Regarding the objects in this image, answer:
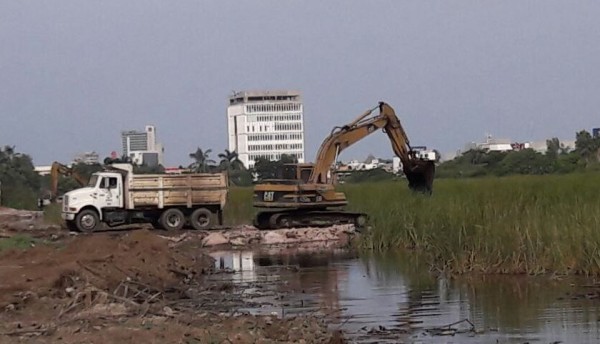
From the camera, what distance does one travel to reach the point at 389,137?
105 ft

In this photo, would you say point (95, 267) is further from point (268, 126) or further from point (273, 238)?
point (268, 126)

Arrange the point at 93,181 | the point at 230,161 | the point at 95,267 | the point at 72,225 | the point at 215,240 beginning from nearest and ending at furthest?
1. the point at 95,267
2. the point at 215,240
3. the point at 72,225
4. the point at 93,181
5. the point at 230,161

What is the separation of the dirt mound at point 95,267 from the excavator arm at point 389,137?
8798 millimetres

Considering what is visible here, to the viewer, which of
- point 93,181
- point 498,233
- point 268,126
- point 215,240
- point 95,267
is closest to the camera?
point 95,267

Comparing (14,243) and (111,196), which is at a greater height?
(111,196)

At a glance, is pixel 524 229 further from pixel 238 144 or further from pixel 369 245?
pixel 238 144

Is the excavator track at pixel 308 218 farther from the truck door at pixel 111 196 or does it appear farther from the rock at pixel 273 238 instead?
the truck door at pixel 111 196

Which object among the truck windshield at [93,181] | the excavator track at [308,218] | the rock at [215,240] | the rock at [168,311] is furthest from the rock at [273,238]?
the rock at [168,311]

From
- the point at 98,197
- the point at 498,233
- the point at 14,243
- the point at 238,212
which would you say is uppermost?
the point at 98,197

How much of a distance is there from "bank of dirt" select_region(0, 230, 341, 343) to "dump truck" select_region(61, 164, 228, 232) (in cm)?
1220

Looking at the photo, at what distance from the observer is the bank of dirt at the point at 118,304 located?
10352 millimetres

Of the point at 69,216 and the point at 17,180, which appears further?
the point at 17,180

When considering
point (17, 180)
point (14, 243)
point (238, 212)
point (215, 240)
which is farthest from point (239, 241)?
point (17, 180)

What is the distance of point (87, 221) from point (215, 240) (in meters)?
6.79
